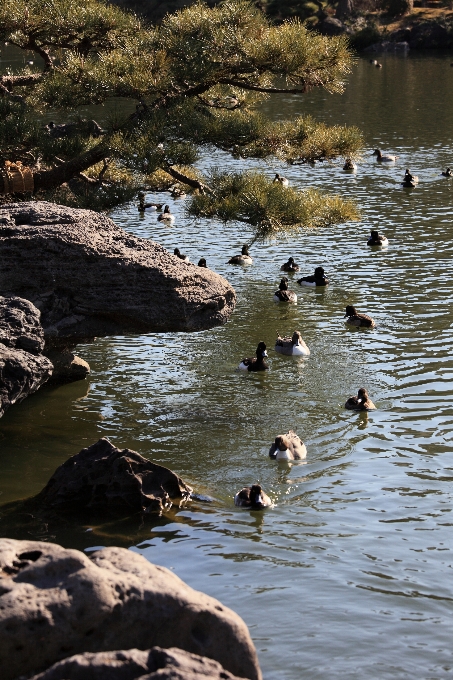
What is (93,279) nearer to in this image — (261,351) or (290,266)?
(261,351)

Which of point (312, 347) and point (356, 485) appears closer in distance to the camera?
point (356, 485)

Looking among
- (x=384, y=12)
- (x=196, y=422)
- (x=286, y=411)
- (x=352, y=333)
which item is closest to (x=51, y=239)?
(x=196, y=422)

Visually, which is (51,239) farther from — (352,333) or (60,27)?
(352,333)

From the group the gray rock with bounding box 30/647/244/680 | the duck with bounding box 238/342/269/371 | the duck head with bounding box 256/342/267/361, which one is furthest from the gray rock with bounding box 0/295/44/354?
the gray rock with bounding box 30/647/244/680

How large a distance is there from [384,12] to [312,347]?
290ft

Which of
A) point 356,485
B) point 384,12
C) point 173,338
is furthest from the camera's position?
point 384,12

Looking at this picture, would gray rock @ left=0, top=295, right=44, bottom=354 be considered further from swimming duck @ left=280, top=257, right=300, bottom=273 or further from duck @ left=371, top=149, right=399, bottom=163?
duck @ left=371, top=149, right=399, bottom=163

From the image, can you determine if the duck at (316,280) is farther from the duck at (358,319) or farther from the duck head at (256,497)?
the duck head at (256,497)

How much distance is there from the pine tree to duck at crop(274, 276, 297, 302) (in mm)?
3913

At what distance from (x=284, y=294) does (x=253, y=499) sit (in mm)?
12115

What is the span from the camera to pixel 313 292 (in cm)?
2672

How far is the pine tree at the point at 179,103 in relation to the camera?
66.4ft

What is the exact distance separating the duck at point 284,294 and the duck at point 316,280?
1.03 m

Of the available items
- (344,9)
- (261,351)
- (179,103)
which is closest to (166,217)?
(179,103)
